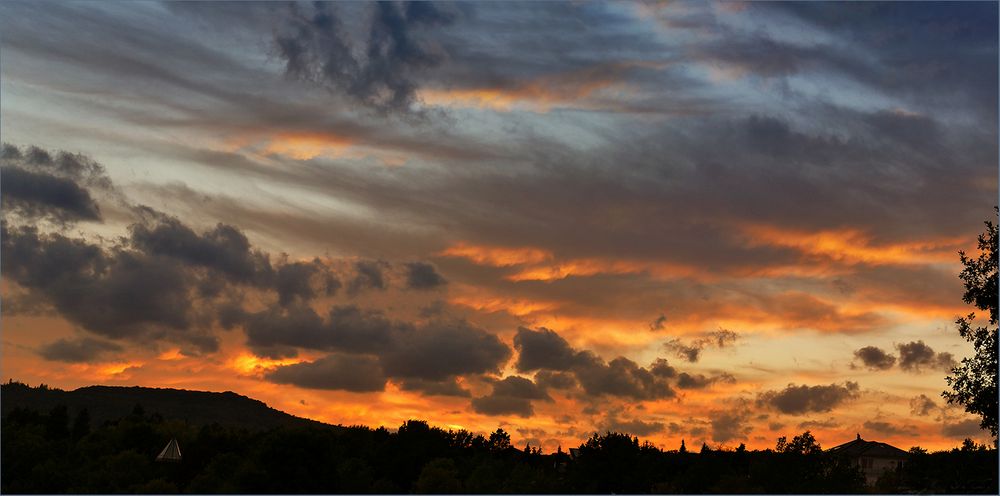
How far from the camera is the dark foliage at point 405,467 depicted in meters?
122

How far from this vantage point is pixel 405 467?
16362cm

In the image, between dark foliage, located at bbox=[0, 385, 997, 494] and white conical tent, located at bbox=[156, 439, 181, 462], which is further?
white conical tent, located at bbox=[156, 439, 181, 462]

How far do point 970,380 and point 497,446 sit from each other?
402ft

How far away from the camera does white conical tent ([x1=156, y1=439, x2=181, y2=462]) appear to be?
163 meters

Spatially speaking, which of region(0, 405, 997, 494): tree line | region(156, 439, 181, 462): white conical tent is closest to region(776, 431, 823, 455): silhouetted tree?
region(0, 405, 997, 494): tree line

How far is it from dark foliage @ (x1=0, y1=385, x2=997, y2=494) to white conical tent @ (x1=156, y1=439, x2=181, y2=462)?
66.4 inches

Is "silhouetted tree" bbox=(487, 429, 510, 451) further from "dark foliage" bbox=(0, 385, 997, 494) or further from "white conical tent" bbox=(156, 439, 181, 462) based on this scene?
"white conical tent" bbox=(156, 439, 181, 462)

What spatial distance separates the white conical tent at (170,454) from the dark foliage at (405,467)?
1.69 meters

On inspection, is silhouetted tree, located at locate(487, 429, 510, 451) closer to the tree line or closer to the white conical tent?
the tree line

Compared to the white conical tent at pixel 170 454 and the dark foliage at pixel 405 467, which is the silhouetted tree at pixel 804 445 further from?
the white conical tent at pixel 170 454

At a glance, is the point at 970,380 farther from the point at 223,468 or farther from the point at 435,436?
the point at 435,436

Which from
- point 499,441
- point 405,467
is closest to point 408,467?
point 405,467

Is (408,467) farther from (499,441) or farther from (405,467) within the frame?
(499,441)

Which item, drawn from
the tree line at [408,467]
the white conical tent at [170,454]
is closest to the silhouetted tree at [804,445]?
the tree line at [408,467]
